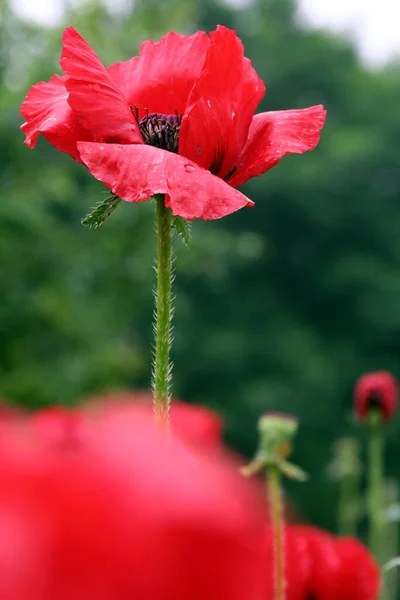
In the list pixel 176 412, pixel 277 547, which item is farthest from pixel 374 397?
pixel 277 547

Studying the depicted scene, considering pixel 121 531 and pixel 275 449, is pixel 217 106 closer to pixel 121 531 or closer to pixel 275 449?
pixel 275 449

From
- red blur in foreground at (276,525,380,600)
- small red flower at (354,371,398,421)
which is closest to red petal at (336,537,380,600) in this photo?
red blur in foreground at (276,525,380,600)

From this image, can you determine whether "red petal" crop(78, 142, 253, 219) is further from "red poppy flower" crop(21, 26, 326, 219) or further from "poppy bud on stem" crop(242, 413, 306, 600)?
"poppy bud on stem" crop(242, 413, 306, 600)

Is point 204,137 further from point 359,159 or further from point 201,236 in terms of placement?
point 359,159

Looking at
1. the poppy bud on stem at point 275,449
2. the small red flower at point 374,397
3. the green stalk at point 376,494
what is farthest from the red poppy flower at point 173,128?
the small red flower at point 374,397


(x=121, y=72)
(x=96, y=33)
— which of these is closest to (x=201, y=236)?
(x=96, y=33)

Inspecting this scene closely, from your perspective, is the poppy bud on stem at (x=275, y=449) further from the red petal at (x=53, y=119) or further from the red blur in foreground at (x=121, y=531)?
the red blur in foreground at (x=121, y=531)
